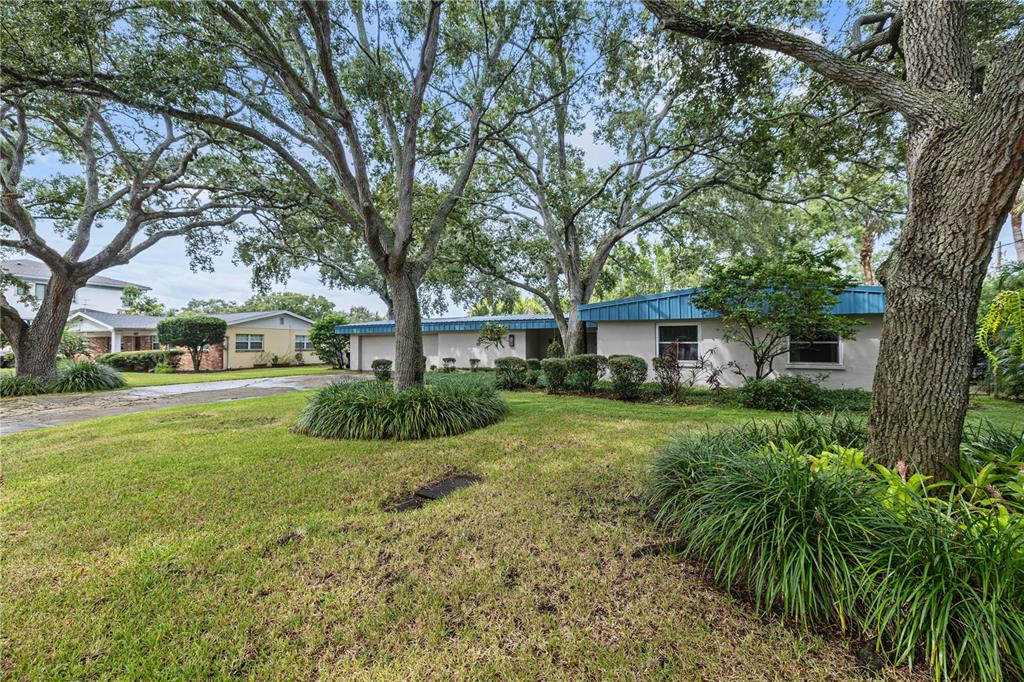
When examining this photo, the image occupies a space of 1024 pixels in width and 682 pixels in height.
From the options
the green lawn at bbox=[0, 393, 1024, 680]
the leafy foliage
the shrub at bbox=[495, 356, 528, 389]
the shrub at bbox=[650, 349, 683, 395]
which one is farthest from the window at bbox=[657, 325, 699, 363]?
the green lawn at bbox=[0, 393, 1024, 680]

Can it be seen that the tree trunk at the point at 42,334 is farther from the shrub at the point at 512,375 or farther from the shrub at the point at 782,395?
the shrub at the point at 782,395

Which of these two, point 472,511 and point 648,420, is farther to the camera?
point 648,420

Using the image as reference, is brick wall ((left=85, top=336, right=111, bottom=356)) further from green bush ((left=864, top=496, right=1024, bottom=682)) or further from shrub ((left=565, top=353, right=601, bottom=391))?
green bush ((left=864, top=496, right=1024, bottom=682))

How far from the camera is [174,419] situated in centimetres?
741

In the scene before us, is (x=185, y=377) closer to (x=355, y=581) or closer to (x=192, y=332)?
(x=192, y=332)

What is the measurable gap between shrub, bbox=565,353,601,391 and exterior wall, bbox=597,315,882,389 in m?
2.33

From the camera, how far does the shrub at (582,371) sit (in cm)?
1059

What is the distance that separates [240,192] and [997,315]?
50.5ft

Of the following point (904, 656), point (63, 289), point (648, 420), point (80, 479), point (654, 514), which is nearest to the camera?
point (904, 656)

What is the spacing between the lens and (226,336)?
2161cm

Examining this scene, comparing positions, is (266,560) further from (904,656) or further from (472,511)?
(904,656)

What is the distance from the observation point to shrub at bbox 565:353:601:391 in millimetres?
10586

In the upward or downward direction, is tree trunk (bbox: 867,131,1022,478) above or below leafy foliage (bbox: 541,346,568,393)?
above

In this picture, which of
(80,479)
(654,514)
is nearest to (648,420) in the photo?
(654,514)
